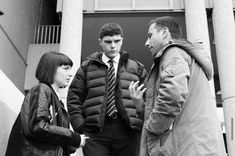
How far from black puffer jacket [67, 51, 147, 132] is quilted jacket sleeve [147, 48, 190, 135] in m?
0.68

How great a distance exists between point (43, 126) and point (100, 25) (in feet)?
32.2

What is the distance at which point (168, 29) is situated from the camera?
301 cm

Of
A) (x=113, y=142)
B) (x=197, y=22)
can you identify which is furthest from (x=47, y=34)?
(x=113, y=142)

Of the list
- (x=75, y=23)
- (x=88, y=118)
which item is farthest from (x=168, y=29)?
(x=75, y=23)

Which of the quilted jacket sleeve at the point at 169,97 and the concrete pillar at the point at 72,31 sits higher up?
the concrete pillar at the point at 72,31

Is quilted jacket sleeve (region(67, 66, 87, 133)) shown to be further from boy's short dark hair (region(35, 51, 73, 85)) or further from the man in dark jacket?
boy's short dark hair (region(35, 51, 73, 85))

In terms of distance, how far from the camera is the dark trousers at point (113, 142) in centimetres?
335

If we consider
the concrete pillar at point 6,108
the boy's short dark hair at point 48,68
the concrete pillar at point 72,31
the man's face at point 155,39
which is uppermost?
the concrete pillar at point 72,31

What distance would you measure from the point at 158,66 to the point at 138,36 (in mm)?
10274

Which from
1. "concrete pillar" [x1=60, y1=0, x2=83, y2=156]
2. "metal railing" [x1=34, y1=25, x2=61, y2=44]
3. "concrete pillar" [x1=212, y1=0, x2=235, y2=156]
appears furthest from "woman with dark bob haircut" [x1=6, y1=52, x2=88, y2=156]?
"metal railing" [x1=34, y1=25, x2=61, y2=44]

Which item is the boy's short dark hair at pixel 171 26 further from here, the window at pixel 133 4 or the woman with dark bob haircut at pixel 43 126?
the window at pixel 133 4

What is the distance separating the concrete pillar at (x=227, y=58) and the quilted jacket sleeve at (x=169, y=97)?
277 inches

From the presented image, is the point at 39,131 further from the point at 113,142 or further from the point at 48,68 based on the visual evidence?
the point at 113,142

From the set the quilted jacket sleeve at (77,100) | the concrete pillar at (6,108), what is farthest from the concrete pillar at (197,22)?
the concrete pillar at (6,108)
